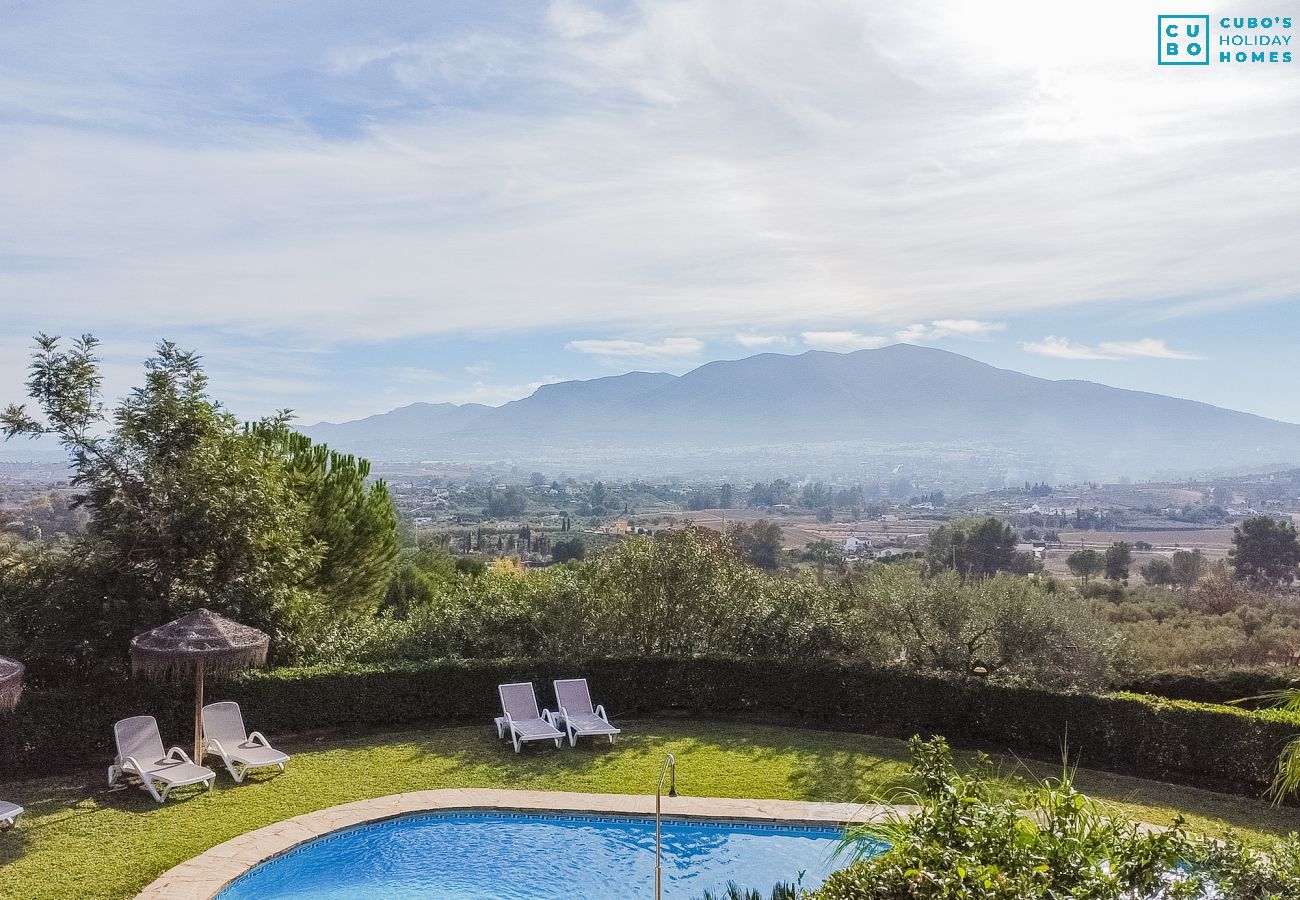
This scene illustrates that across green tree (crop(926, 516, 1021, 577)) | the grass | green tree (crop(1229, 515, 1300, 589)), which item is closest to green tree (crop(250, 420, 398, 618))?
the grass

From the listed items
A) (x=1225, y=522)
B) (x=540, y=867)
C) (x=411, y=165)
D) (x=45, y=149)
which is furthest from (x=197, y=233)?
(x=1225, y=522)

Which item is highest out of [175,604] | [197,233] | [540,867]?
[197,233]

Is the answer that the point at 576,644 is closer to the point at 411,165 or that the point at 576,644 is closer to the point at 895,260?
the point at 411,165

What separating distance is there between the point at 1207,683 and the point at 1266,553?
27.3 metres

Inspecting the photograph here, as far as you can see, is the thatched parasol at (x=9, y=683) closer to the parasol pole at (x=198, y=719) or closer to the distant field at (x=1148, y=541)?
the parasol pole at (x=198, y=719)

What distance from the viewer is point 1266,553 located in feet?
124

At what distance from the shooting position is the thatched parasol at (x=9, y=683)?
8.84 m

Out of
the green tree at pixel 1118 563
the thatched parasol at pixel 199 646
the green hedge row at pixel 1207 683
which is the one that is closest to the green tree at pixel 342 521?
the thatched parasol at pixel 199 646

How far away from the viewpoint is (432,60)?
13086mm

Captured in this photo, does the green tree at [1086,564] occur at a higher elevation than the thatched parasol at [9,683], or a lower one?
lower

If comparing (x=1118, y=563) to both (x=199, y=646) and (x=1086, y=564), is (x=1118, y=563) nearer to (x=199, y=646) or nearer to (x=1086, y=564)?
(x=1086, y=564)

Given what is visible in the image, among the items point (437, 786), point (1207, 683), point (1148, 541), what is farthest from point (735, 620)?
point (1148, 541)

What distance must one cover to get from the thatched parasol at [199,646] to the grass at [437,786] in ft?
5.22

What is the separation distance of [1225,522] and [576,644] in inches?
2796
